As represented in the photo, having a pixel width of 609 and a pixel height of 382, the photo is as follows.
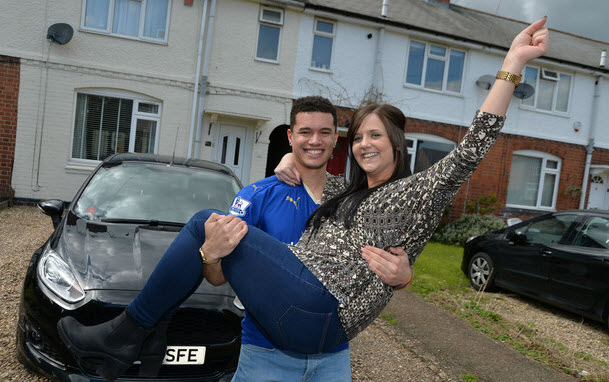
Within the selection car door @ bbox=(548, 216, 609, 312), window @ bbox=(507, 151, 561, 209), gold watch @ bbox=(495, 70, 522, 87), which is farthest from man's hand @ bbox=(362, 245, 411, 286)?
window @ bbox=(507, 151, 561, 209)

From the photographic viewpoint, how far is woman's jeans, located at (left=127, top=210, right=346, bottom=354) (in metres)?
1.49

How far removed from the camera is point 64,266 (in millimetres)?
2732

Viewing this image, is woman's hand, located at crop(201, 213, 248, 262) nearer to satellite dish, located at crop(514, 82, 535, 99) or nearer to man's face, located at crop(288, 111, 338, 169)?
man's face, located at crop(288, 111, 338, 169)

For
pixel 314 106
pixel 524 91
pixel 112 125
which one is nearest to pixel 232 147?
pixel 112 125

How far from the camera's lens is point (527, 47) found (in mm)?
1460

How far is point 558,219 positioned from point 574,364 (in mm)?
2522

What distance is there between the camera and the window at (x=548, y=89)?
14250 millimetres

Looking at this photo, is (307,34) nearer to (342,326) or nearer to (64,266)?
(64,266)

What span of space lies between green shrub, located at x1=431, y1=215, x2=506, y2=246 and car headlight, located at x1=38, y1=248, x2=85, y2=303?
10.4 metres

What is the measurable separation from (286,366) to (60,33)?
1139 cm

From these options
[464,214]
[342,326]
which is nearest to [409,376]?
[342,326]

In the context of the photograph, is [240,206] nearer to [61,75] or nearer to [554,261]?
[554,261]

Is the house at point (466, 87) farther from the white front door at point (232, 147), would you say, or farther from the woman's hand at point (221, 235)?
the woman's hand at point (221, 235)

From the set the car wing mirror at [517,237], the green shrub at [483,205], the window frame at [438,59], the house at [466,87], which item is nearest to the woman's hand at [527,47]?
the car wing mirror at [517,237]
